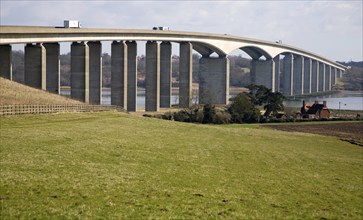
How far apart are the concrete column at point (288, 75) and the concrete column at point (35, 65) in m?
118

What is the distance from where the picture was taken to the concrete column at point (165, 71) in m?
94.8

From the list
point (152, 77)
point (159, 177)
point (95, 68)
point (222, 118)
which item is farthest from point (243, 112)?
point (159, 177)

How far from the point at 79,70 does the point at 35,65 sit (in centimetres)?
820

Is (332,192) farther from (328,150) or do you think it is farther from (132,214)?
(328,150)

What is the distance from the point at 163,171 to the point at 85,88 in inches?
2082

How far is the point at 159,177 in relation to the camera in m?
20.6

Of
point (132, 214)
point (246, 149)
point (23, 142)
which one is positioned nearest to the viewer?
point (132, 214)

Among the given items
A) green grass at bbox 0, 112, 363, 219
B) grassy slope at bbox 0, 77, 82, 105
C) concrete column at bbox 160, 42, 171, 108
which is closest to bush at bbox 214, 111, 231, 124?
concrete column at bbox 160, 42, 171, 108

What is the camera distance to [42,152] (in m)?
23.5

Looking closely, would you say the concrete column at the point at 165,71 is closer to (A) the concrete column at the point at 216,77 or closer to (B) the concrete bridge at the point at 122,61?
(B) the concrete bridge at the point at 122,61

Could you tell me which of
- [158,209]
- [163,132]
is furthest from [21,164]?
[163,132]

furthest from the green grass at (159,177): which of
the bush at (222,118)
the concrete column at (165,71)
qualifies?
the concrete column at (165,71)

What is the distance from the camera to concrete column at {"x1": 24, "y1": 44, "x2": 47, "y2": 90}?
65.0m

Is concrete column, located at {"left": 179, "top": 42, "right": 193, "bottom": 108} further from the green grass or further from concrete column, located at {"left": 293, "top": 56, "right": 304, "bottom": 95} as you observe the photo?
concrete column, located at {"left": 293, "top": 56, "right": 304, "bottom": 95}
